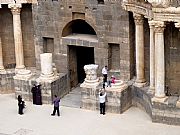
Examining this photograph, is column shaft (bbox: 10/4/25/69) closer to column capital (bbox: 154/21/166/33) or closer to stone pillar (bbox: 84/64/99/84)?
stone pillar (bbox: 84/64/99/84)

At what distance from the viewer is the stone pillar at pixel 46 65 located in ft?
109

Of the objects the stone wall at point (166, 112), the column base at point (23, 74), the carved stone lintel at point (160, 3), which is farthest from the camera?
the column base at point (23, 74)

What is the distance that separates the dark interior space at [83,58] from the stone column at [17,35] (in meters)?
3.52

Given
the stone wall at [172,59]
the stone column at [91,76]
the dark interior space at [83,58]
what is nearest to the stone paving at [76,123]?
the stone column at [91,76]

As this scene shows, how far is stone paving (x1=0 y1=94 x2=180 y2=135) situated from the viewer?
29109 mm

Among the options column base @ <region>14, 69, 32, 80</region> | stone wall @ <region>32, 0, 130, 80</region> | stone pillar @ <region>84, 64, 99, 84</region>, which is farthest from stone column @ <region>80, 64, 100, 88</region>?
column base @ <region>14, 69, 32, 80</region>

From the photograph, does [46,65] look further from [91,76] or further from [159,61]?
[159,61]

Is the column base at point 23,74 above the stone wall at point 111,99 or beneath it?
above

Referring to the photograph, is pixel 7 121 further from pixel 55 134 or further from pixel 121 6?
pixel 121 6

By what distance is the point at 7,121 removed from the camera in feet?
102

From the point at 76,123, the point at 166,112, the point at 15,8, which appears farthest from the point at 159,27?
the point at 15,8

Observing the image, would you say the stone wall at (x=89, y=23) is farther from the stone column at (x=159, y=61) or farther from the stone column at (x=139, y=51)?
the stone column at (x=159, y=61)

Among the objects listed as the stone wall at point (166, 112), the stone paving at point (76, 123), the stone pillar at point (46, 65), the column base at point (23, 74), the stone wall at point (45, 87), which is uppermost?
the stone pillar at point (46, 65)

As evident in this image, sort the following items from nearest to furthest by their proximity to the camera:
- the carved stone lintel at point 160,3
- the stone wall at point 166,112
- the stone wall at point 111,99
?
the carved stone lintel at point 160,3 → the stone wall at point 166,112 → the stone wall at point 111,99
